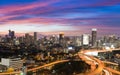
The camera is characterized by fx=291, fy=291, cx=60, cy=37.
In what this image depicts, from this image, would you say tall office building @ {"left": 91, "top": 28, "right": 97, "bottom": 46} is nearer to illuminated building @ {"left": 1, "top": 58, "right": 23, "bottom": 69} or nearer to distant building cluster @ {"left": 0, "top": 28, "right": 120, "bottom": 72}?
distant building cluster @ {"left": 0, "top": 28, "right": 120, "bottom": 72}

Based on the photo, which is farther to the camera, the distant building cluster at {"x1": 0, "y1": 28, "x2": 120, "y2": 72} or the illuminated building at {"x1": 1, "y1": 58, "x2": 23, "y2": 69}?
the distant building cluster at {"x1": 0, "y1": 28, "x2": 120, "y2": 72}

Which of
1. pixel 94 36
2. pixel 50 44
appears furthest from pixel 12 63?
pixel 50 44

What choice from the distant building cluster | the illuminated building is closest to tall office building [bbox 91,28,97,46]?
the distant building cluster

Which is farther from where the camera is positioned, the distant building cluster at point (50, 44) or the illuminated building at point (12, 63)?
the distant building cluster at point (50, 44)

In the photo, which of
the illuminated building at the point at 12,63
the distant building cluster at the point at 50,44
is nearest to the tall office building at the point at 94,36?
the distant building cluster at the point at 50,44

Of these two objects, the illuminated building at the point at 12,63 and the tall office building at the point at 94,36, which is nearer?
the illuminated building at the point at 12,63

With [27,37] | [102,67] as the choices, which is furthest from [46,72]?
[27,37]

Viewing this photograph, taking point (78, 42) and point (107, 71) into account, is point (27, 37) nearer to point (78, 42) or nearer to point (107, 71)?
point (78, 42)

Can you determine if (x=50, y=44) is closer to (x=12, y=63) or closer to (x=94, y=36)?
(x=94, y=36)

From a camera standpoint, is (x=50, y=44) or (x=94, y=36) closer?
(x=94, y=36)

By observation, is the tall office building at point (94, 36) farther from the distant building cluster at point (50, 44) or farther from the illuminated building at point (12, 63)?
the illuminated building at point (12, 63)

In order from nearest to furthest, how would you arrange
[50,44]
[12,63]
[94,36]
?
[12,63]
[94,36]
[50,44]
